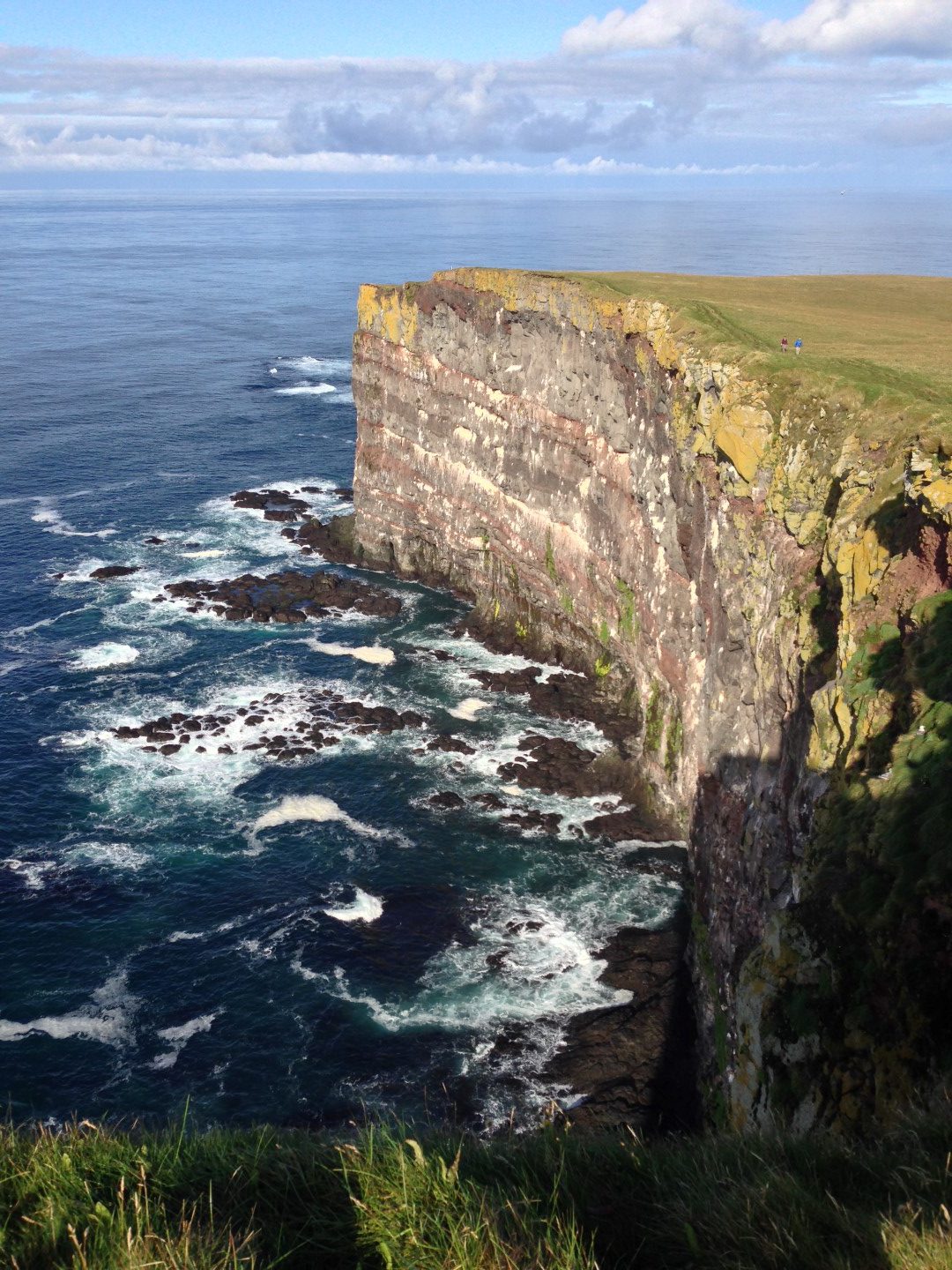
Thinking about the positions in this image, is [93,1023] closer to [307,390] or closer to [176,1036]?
[176,1036]

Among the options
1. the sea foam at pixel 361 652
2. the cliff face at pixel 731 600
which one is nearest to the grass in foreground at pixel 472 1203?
the cliff face at pixel 731 600

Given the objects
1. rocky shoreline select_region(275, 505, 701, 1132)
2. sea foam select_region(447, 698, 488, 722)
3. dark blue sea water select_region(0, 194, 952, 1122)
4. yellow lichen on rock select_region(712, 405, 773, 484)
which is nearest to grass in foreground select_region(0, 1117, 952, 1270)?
dark blue sea water select_region(0, 194, 952, 1122)

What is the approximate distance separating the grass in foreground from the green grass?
62.5ft

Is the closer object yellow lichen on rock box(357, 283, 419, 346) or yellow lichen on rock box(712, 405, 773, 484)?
yellow lichen on rock box(712, 405, 773, 484)

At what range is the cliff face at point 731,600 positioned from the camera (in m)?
16.2

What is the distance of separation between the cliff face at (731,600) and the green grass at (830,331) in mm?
859

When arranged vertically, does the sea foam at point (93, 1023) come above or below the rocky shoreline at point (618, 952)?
below

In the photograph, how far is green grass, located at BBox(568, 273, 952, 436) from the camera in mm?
29469

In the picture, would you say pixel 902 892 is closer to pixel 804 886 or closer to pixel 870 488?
pixel 804 886

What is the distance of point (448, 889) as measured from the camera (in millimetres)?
38719

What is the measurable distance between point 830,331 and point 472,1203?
44.0 meters

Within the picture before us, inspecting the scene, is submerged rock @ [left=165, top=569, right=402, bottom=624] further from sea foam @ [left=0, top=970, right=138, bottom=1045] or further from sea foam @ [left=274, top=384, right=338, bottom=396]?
sea foam @ [left=274, top=384, right=338, bottom=396]

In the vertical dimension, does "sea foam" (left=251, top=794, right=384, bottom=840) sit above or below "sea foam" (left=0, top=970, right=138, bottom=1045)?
above

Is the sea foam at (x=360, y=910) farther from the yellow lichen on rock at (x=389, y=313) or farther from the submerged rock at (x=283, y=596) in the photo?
the yellow lichen on rock at (x=389, y=313)
